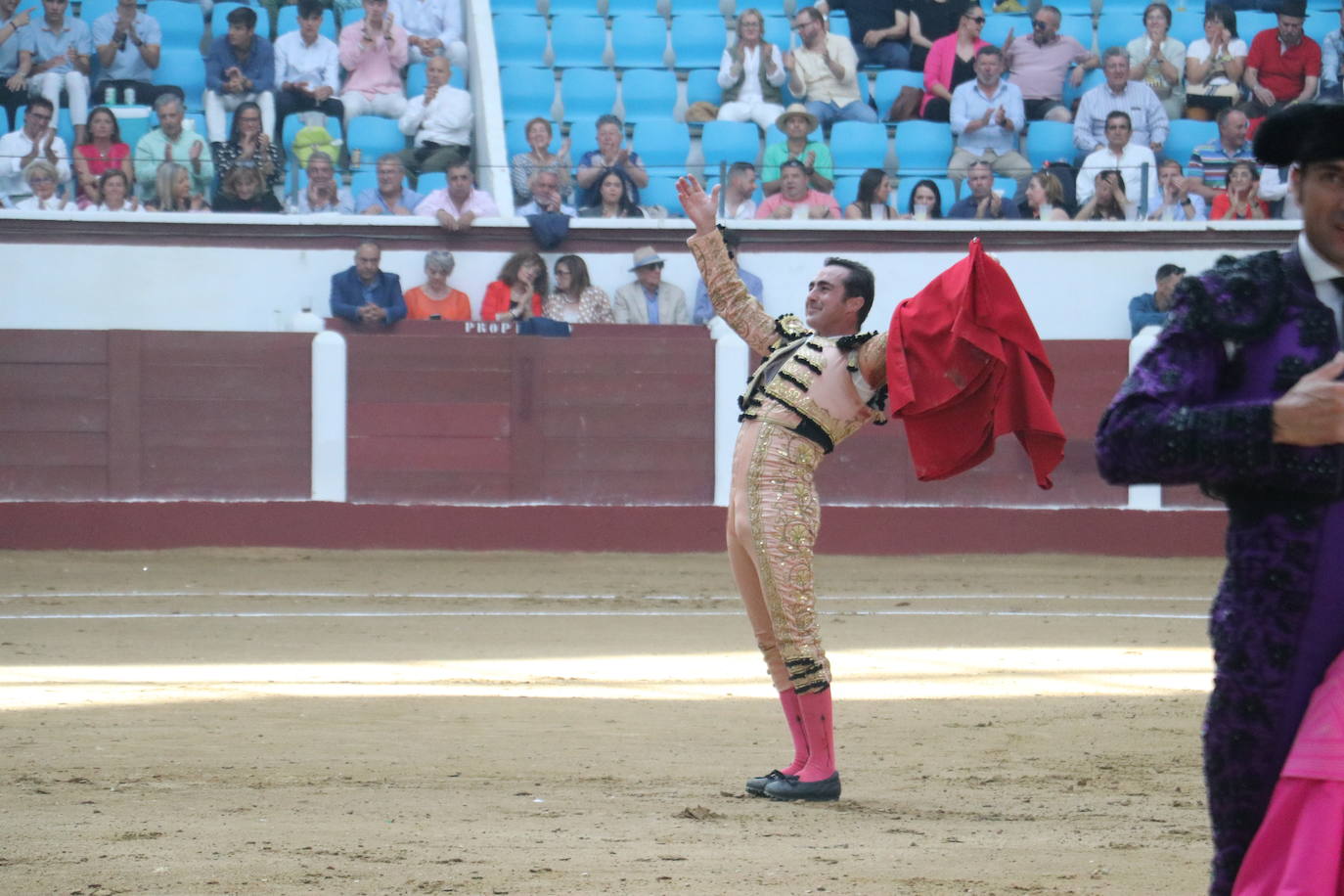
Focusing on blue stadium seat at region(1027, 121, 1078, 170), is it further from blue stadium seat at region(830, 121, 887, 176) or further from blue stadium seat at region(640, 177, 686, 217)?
blue stadium seat at region(640, 177, 686, 217)

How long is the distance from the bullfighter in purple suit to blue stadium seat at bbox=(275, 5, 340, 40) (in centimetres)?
1035

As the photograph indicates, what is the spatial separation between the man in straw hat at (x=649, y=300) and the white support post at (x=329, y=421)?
1.67 m

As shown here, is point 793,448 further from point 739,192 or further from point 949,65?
point 949,65

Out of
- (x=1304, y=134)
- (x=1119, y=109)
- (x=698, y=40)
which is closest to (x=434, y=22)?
(x=698, y=40)

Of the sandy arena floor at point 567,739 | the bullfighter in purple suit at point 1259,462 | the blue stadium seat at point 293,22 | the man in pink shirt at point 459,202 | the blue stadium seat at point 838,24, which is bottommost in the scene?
the sandy arena floor at point 567,739

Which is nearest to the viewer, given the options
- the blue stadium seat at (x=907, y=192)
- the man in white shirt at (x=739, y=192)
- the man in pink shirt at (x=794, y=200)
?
the man in white shirt at (x=739, y=192)

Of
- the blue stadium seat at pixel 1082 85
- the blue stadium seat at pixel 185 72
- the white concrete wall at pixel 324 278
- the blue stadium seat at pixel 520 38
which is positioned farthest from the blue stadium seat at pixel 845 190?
the blue stadium seat at pixel 185 72

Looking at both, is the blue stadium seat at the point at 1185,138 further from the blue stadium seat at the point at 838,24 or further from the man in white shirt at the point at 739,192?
the man in white shirt at the point at 739,192

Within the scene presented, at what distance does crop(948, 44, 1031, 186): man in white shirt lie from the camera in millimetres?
11109

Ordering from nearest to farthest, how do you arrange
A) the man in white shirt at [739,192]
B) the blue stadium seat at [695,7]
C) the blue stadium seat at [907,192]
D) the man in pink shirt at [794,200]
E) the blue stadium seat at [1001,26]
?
1. the man in white shirt at [739,192]
2. the man in pink shirt at [794,200]
3. the blue stadium seat at [907,192]
4. the blue stadium seat at [1001,26]
5. the blue stadium seat at [695,7]

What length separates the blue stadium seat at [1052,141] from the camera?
1127cm

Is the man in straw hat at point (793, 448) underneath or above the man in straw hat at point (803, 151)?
underneath

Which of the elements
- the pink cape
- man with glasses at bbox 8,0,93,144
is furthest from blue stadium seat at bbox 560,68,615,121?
the pink cape

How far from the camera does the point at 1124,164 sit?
10.9m
